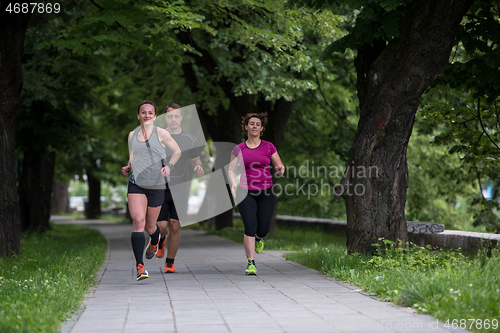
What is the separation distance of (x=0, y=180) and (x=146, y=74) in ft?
35.0

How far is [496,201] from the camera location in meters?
15.0

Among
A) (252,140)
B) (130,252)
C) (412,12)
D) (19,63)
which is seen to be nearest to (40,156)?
(130,252)

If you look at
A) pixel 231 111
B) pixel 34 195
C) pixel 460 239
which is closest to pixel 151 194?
pixel 460 239

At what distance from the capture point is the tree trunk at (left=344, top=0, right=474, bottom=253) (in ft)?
26.3

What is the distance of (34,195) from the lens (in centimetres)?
1889

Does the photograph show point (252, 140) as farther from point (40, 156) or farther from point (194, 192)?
point (194, 192)

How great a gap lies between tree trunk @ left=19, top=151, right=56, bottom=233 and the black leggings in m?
12.2

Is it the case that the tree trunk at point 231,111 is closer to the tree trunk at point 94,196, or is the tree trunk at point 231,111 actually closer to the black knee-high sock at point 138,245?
the black knee-high sock at point 138,245

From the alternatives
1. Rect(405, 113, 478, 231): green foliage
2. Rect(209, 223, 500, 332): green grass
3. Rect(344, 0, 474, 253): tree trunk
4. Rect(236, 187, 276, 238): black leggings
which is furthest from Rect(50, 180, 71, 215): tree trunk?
Rect(209, 223, 500, 332): green grass

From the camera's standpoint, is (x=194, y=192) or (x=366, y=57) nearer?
(x=366, y=57)

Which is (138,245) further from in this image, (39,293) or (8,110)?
(8,110)

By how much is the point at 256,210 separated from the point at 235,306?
8.33ft

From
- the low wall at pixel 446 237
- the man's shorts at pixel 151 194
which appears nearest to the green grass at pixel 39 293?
the man's shorts at pixel 151 194

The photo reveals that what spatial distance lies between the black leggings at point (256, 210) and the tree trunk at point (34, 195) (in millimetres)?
12206
